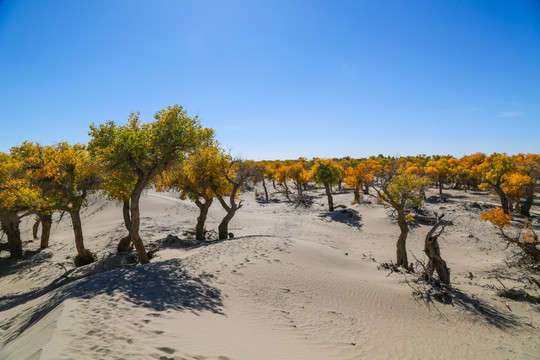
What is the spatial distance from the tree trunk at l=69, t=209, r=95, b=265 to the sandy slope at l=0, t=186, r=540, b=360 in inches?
44.6

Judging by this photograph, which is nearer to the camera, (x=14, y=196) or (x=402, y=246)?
(x=14, y=196)

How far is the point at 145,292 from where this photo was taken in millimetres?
8094

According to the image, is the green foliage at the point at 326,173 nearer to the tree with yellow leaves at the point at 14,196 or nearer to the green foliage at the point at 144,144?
the green foliage at the point at 144,144

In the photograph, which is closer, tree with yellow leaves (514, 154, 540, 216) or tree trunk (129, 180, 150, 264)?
tree trunk (129, 180, 150, 264)

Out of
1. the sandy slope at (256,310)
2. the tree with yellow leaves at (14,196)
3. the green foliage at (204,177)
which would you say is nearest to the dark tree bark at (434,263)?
the sandy slope at (256,310)

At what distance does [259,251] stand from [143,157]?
24.7 feet

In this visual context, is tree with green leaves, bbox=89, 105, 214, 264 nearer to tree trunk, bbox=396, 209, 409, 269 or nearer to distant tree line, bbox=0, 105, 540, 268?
distant tree line, bbox=0, 105, 540, 268

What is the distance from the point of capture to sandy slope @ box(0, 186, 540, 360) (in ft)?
17.5

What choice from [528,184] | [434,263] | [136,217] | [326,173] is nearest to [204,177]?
[136,217]

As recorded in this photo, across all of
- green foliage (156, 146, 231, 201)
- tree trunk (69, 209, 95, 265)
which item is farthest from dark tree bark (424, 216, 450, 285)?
tree trunk (69, 209, 95, 265)

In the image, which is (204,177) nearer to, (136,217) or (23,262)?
(136,217)

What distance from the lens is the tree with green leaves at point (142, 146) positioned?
11.6 m

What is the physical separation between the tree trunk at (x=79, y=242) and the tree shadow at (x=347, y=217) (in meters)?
22.4

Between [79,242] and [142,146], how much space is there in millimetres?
8237
